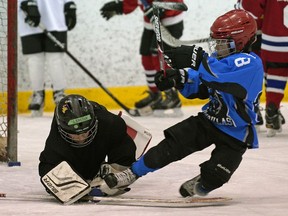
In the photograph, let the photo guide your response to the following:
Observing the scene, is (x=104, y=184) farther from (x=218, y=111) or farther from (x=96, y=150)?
(x=218, y=111)

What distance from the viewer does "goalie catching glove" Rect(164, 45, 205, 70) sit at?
3.03 meters

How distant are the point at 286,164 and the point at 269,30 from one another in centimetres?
111

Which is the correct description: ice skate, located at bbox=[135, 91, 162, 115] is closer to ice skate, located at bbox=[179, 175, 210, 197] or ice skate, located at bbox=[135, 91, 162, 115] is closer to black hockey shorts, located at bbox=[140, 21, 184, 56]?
black hockey shorts, located at bbox=[140, 21, 184, 56]

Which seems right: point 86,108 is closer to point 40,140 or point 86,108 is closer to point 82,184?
point 82,184

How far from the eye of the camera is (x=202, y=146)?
3.17 metres

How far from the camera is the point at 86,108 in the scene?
3.13m

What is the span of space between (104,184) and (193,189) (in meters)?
0.32

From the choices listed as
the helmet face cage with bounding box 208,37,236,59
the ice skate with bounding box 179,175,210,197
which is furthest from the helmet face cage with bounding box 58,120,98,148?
the helmet face cage with bounding box 208,37,236,59

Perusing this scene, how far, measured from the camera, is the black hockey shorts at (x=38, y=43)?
627 centimetres

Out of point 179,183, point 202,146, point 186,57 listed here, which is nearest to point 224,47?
point 186,57

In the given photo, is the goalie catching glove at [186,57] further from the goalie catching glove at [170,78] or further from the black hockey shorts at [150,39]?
the black hockey shorts at [150,39]

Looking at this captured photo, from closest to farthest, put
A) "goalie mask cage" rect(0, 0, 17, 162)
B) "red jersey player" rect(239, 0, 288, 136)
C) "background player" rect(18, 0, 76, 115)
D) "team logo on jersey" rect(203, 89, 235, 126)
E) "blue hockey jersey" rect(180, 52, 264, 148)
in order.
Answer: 1. "blue hockey jersey" rect(180, 52, 264, 148)
2. "team logo on jersey" rect(203, 89, 235, 126)
3. "goalie mask cage" rect(0, 0, 17, 162)
4. "red jersey player" rect(239, 0, 288, 136)
5. "background player" rect(18, 0, 76, 115)

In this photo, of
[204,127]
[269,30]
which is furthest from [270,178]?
[269,30]

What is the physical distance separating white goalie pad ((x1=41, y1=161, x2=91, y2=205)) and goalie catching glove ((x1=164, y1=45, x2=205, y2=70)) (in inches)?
19.8
